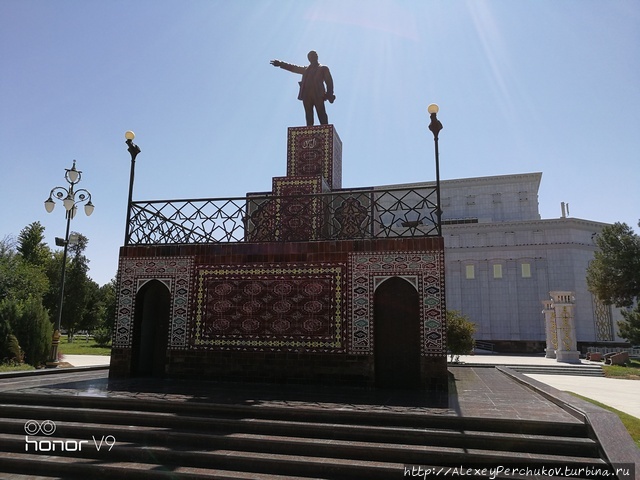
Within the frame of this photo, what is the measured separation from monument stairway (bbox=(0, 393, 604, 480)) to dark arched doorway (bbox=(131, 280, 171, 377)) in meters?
3.80

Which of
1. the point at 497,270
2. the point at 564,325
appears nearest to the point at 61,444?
the point at 564,325

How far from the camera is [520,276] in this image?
132 ft

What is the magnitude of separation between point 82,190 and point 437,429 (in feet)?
49.9

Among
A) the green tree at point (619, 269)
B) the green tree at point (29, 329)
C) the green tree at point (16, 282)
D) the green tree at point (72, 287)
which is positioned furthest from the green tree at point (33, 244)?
the green tree at point (619, 269)

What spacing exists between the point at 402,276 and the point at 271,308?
2960 millimetres

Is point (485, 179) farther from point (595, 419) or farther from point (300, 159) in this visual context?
point (595, 419)

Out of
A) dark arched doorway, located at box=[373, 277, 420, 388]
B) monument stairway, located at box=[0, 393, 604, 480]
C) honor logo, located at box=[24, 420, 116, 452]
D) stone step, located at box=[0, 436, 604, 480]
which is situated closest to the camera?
stone step, located at box=[0, 436, 604, 480]

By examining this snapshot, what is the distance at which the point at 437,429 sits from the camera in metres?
5.80

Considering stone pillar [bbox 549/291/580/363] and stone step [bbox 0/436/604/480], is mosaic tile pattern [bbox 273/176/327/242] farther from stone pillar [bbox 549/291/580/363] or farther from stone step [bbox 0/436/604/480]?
stone pillar [bbox 549/291/580/363]

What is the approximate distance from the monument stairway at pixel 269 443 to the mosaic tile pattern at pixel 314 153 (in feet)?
24.0

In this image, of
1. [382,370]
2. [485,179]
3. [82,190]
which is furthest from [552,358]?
[82,190]

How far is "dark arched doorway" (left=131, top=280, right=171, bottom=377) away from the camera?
10.6m

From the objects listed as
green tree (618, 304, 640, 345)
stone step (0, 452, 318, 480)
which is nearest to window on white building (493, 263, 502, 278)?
green tree (618, 304, 640, 345)

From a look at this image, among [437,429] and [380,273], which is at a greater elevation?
[380,273]
